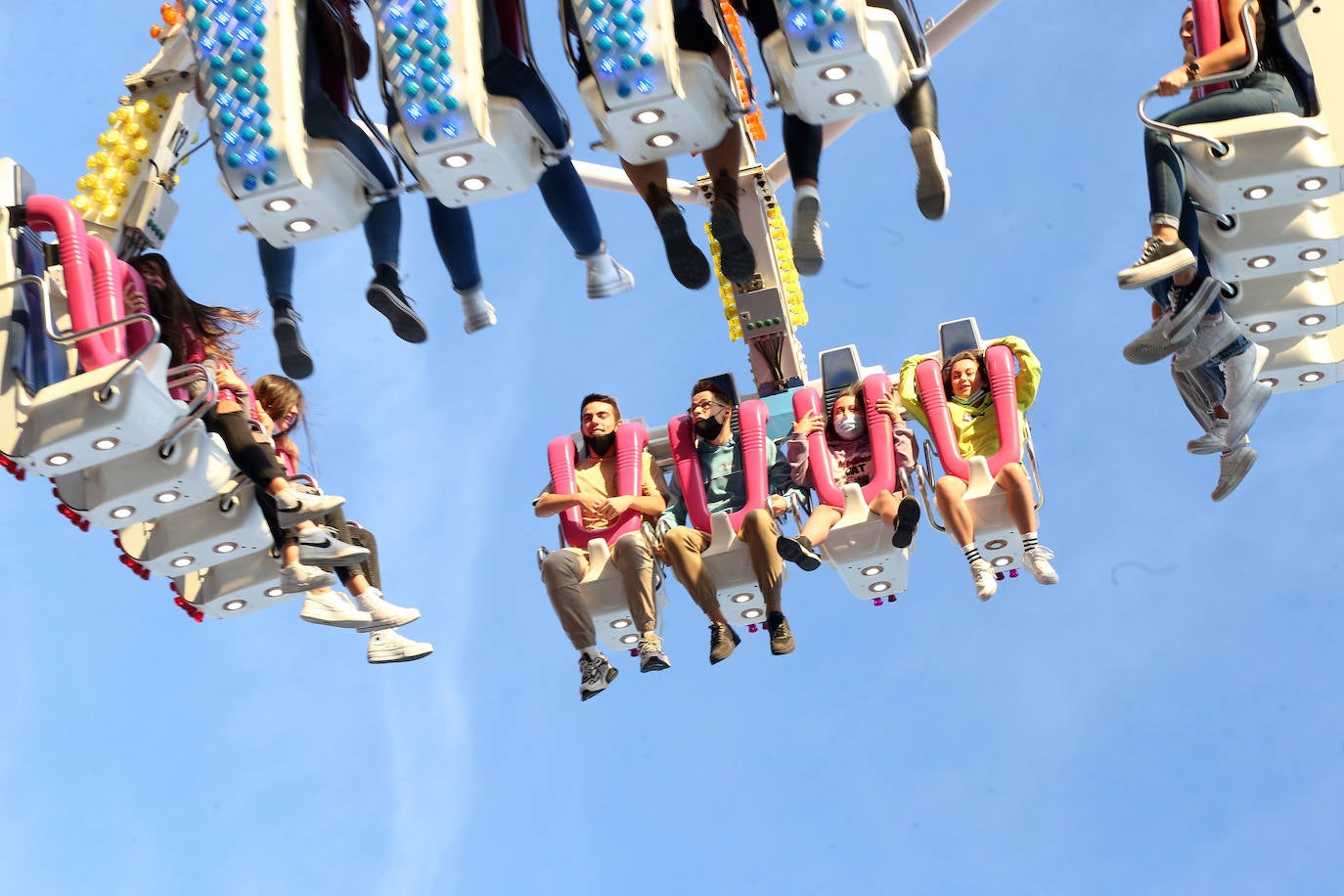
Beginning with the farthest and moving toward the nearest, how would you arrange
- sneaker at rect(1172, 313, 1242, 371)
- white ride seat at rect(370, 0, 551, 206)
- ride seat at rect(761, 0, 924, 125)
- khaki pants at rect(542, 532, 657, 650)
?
khaki pants at rect(542, 532, 657, 650) < sneaker at rect(1172, 313, 1242, 371) < white ride seat at rect(370, 0, 551, 206) < ride seat at rect(761, 0, 924, 125)

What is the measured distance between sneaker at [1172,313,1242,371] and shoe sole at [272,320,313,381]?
4903 millimetres

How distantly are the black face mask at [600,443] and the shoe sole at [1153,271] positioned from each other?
3.75 m

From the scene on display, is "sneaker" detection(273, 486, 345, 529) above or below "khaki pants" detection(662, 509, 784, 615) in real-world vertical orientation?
above

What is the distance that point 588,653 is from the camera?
14.7m

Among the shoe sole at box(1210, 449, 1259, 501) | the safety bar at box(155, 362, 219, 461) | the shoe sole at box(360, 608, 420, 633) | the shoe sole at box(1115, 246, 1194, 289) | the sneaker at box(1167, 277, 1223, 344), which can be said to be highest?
the safety bar at box(155, 362, 219, 461)

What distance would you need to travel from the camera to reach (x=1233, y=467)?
15641mm

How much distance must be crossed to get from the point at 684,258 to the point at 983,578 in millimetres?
2669

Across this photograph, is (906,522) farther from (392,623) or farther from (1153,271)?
(392,623)

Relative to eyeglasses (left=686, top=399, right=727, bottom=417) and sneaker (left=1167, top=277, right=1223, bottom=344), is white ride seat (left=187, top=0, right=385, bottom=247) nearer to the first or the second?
eyeglasses (left=686, top=399, right=727, bottom=417)

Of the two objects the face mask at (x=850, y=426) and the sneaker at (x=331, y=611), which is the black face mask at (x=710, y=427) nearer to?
the face mask at (x=850, y=426)

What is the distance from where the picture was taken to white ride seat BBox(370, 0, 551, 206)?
514 inches

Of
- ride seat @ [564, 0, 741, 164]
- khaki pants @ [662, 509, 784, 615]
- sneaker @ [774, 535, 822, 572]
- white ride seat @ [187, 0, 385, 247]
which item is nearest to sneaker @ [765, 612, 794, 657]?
khaki pants @ [662, 509, 784, 615]

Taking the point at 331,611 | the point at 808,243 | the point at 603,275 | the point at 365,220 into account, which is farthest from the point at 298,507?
the point at 808,243

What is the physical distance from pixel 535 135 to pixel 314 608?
345cm
